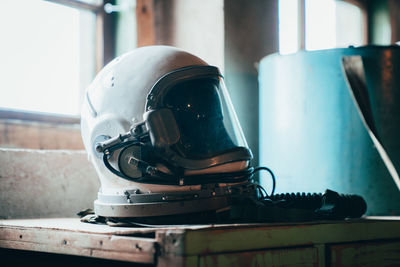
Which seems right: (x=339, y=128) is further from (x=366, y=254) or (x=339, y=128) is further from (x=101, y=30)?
(x=101, y=30)

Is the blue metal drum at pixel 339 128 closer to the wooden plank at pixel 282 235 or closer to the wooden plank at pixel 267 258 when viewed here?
the wooden plank at pixel 282 235

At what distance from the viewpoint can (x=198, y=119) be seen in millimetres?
1211

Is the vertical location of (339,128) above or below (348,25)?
below

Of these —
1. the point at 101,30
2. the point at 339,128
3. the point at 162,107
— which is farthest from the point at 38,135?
the point at 339,128

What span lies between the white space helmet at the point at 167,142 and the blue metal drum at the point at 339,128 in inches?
15.3

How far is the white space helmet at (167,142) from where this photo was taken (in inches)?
46.3

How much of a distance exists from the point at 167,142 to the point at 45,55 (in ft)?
3.75

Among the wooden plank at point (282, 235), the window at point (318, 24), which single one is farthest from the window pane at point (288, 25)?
the wooden plank at point (282, 235)

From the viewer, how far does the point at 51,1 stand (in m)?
2.05

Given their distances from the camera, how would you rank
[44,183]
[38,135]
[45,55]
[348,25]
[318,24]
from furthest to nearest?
[348,25] → [318,24] → [45,55] → [38,135] → [44,183]

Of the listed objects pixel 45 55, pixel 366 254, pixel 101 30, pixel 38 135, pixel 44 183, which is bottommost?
pixel 366 254

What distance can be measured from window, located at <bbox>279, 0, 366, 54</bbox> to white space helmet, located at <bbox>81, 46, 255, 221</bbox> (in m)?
1.18

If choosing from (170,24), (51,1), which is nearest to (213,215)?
(170,24)

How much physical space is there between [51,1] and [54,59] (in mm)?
235
